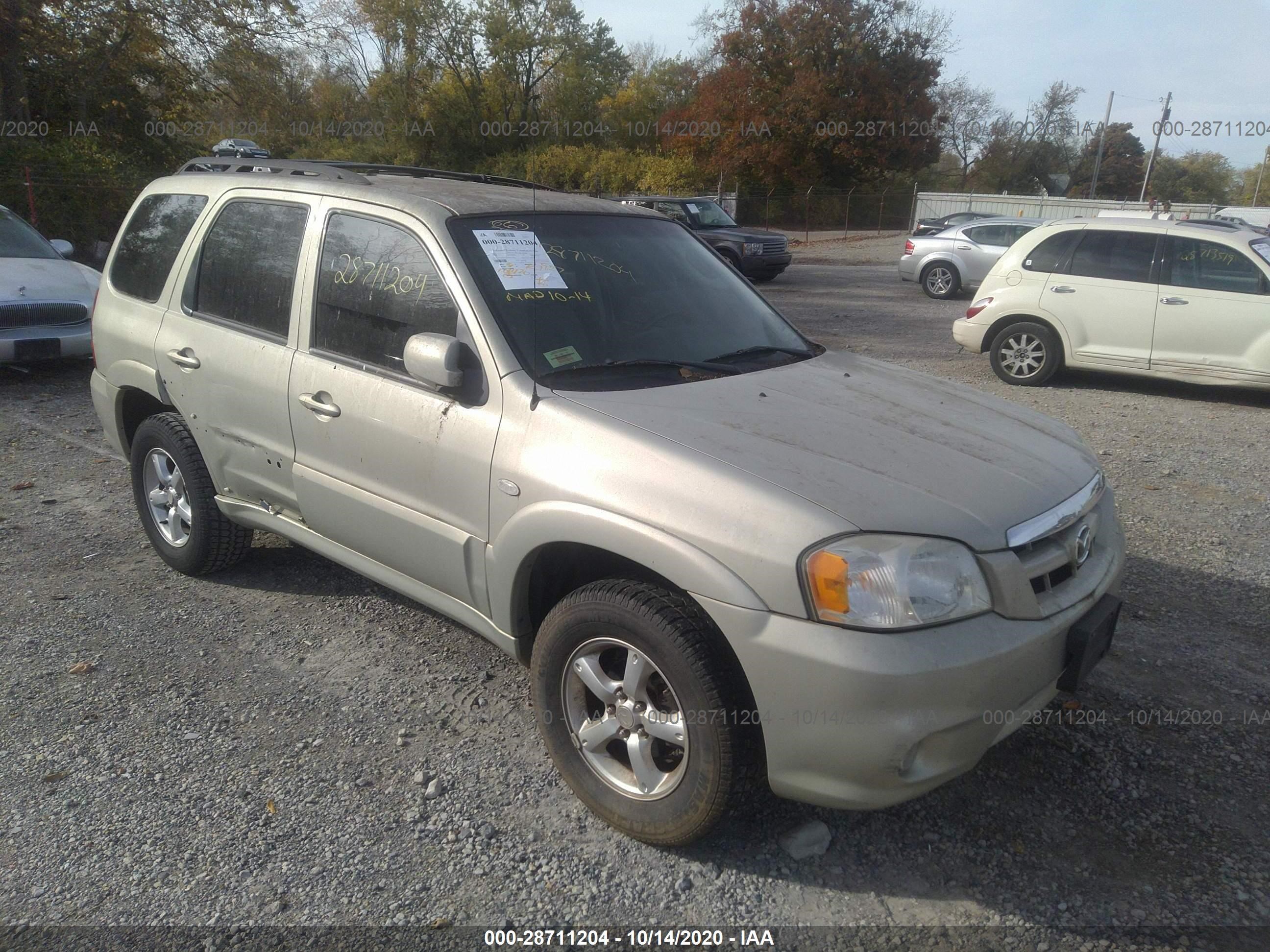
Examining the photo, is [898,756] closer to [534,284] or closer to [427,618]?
[534,284]

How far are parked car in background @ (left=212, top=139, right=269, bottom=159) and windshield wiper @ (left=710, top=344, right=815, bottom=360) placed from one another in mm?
2706

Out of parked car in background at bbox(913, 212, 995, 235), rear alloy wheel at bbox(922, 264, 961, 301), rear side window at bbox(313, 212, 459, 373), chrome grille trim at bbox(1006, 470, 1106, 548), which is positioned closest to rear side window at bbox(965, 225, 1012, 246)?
parked car in background at bbox(913, 212, 995, 235)

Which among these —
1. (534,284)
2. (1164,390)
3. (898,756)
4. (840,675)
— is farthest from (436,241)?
(1164,390)

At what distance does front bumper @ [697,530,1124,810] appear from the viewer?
2244 mm

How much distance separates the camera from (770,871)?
8.73 ft

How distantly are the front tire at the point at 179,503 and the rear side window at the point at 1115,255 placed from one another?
8.31 metres

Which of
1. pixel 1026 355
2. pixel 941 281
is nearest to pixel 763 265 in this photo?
pixel 941 281

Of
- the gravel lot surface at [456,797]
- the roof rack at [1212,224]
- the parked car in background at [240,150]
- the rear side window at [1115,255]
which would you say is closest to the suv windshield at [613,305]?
the gravel lot surface at [456,797]

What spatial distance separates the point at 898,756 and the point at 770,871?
2.10 feet

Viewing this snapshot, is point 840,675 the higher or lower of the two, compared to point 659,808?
higher

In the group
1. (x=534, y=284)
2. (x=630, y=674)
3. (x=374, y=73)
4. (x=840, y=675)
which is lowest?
(x=630, y=674)

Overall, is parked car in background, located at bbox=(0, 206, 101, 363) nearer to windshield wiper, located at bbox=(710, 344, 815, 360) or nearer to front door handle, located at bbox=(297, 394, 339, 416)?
front door handle, located at bbox=(297, 394, 339, 416)

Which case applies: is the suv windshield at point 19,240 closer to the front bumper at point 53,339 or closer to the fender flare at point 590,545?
the front bumper at point 53,339

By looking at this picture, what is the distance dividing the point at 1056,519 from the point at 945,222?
23.9 metres
